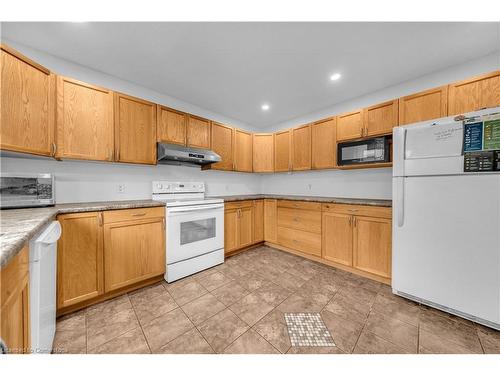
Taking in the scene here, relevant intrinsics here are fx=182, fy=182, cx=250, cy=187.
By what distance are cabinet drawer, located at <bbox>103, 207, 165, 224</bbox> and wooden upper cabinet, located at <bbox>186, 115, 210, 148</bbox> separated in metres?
1.07

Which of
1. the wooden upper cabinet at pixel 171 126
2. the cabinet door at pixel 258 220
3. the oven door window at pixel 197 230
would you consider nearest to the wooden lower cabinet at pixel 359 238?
the cabinet door at pixel 258 220

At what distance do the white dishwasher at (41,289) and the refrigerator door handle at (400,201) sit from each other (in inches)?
107

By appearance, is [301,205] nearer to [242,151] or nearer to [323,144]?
[323,144]

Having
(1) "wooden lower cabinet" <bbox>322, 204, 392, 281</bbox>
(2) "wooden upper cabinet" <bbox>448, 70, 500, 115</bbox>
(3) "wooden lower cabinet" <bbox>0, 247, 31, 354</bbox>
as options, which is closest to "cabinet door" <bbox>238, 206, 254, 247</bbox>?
(1) "wooden lower cabinet" <bbox>322, 204, 392, 281</bbox>

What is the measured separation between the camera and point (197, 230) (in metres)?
2.44

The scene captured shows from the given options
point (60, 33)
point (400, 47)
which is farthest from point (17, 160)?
point (400, 47)

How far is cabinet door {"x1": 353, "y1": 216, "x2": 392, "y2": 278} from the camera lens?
2.07 m

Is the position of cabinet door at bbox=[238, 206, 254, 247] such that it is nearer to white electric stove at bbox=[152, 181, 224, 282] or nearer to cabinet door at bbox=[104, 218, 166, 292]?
white electric stove at bbox=[152, 181, 224, 282]

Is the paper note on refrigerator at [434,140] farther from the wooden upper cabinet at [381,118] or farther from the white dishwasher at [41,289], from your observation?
the white dishwasher at [41,289]

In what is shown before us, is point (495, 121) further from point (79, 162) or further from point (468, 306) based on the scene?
point (79, 162)

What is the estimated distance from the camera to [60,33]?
5.33 feet

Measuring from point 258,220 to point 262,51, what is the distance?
2468 mm

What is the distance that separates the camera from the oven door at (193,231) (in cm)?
219
